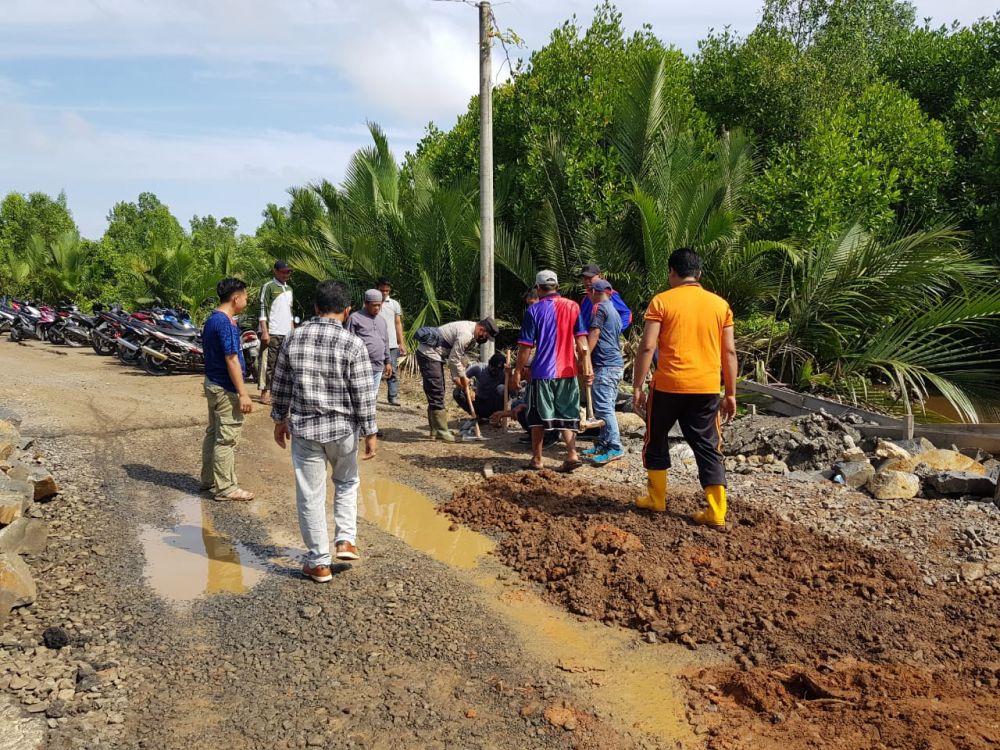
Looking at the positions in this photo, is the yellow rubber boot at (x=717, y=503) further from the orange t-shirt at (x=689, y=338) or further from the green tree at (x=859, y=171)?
Answer: the green tree at (x=859, y=171)

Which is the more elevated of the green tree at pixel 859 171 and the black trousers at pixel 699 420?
the green tree at pixel 859 171

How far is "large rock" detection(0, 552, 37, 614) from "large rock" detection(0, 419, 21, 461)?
256cm

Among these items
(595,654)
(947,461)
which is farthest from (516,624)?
(947,461)

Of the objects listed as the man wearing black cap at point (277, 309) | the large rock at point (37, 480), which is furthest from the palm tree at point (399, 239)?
the large rock at point (37, 480)

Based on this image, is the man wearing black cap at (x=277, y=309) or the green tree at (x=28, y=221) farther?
the green tree at (x=28, y=221)

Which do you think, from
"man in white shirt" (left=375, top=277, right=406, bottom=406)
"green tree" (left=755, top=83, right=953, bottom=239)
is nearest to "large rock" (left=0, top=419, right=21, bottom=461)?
"man in white shirt" (left=375, top=277, right=406, bottom=406)

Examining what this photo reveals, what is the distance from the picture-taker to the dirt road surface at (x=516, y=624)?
3326mm

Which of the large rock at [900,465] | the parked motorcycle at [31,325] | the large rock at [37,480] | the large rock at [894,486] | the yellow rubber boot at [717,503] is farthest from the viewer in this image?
the parked motorcycle at [31,325]

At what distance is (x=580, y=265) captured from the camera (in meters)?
13.2

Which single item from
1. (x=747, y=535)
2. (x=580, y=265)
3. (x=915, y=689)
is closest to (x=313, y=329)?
(x=747, y=535)

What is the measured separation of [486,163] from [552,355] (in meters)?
5.16

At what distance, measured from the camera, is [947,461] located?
696cm

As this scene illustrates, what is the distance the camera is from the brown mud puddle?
3.31 m

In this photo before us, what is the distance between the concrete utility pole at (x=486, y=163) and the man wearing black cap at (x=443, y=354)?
2445 millimetres
